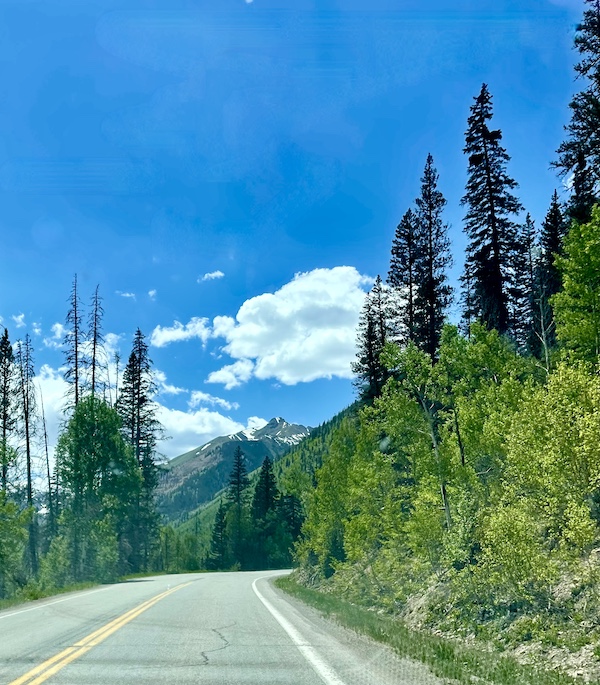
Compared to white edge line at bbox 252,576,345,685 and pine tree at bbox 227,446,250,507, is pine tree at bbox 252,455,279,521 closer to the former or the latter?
pine tree at bbox 227,446,250,507

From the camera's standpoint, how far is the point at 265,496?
9531cm

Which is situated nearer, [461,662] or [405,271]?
[461,662]

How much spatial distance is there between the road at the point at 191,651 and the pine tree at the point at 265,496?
80.8 m

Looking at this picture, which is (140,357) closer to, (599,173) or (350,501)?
(350,501)

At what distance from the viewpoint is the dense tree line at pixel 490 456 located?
1095cm

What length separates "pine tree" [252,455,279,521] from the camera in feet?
Result: 309

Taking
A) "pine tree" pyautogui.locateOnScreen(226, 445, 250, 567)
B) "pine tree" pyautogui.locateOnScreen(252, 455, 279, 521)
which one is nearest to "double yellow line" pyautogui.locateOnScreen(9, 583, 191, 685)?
"pine tree" pyautogui.locateOnScreen(226, 445, 250, 567)

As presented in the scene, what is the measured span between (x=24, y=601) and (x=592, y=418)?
21.6 meters

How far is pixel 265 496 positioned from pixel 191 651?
88380 millimetres

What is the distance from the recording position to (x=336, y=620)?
14.6 meters

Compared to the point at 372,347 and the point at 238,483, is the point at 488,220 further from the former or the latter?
the point at 238,483

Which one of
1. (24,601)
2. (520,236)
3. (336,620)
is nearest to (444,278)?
(520,236)

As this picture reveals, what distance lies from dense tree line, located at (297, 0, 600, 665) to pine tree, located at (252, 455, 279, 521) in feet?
189

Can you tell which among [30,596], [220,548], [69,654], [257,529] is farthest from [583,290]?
[220,548]
